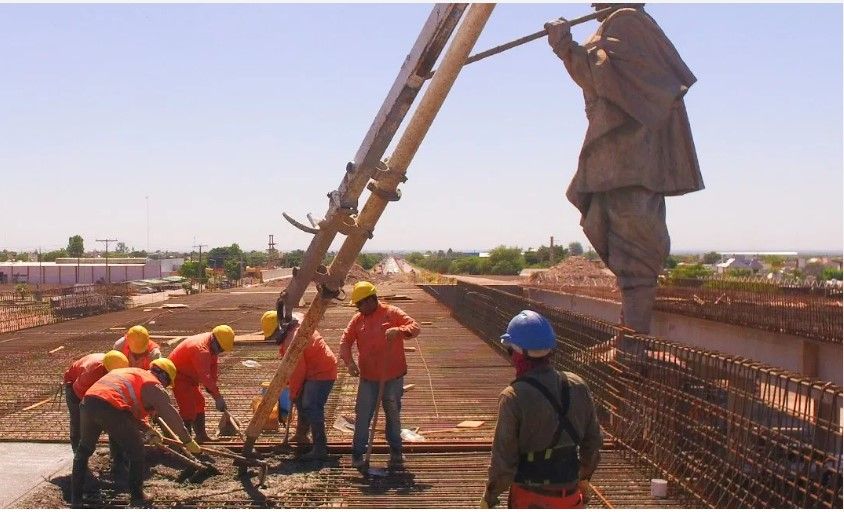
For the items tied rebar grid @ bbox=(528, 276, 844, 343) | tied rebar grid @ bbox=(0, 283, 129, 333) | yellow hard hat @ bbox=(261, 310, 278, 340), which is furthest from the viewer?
tied rebar grid @ bbox=(0, 283, 129, 333)

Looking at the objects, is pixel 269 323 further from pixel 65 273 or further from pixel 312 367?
pixel 65 273

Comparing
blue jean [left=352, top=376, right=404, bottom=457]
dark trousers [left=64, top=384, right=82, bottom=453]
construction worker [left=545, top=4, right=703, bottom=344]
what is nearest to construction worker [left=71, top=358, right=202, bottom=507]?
dark trousers [left=64, top=384, right=82, bottom=453]

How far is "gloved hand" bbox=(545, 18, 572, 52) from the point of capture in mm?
6297

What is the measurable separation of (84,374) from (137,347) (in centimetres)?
76

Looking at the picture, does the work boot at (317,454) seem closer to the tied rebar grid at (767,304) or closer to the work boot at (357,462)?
the work boot at (357,462)

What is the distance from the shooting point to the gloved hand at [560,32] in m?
6.30

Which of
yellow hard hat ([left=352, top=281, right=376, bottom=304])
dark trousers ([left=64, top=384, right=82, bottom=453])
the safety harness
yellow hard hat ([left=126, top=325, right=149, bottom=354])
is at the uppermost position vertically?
yellow hard hat ([left=352, top=281, right=376, bottom=304])

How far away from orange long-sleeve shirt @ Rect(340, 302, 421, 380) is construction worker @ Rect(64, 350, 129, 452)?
5.80 feet

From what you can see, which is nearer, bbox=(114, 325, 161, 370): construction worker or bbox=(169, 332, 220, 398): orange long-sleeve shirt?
bbox=(169, 332, 220, 398): orange long-sleeve shirt

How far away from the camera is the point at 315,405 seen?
6.62 metres

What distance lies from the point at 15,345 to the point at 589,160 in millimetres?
11773

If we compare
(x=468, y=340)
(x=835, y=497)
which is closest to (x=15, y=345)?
(x=468, y=340)

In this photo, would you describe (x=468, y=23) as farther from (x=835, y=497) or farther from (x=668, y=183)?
(x=835, y=497)

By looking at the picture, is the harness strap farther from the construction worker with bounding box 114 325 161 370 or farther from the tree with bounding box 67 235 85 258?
the tree with bounding box 67 235 85 258
